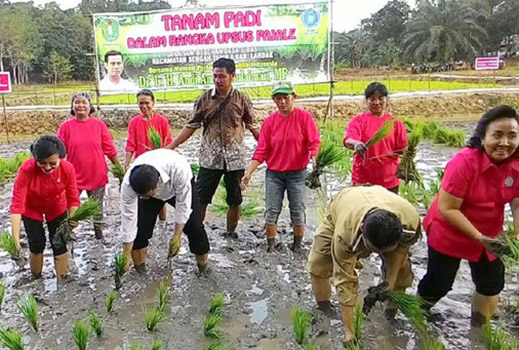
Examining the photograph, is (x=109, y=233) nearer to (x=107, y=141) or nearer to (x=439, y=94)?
(x=107, y=141)

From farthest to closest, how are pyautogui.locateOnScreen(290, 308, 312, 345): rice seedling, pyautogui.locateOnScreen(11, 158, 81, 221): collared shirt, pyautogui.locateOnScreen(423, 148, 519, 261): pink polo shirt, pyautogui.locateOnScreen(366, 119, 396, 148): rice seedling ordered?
pyautogui.locateOnScreen(366, 119, 396, 148): rice seedling, pyautogui.locateOnScreen(11, 158, 81, 221): collared shirt, pyautogui.locateOnScreen(290, 308, 312, 345): rice seedling, pyautogui.locateOnScreen(423, 148, 519, 261): pink polo shirt

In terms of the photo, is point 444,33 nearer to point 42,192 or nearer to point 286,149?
point 286,149

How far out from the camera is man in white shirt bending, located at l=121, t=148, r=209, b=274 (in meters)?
3.12

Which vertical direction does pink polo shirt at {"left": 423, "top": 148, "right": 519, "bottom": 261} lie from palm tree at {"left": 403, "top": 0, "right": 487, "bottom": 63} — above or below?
below

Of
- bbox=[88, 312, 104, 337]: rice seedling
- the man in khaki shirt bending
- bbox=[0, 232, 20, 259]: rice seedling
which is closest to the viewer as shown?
the man in khaki shirt bending

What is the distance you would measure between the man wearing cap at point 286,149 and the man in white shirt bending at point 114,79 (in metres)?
8.15

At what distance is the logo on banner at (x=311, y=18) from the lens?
11.0 metres

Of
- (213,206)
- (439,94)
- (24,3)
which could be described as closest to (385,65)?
(439,94)

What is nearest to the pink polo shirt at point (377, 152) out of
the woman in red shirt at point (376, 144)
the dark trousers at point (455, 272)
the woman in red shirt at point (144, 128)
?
the woman in red shirt at point (376, 144)

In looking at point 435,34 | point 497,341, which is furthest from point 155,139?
point 435,34

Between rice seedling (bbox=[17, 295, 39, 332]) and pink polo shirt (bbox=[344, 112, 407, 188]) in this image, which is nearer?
rice seedling (bbox=[17, 295, 39, 332])

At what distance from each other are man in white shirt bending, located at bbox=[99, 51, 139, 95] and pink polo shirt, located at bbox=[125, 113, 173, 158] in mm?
6922

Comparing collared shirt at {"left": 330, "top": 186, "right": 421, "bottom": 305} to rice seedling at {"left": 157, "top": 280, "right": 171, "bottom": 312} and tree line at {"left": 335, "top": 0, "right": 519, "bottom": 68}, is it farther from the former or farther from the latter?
tree line at {"left": 335, "top": 0, "right": 519, "bottom": 68}

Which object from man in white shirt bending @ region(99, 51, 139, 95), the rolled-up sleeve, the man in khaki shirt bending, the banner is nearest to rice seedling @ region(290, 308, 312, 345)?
the man in khaki shirt bending
